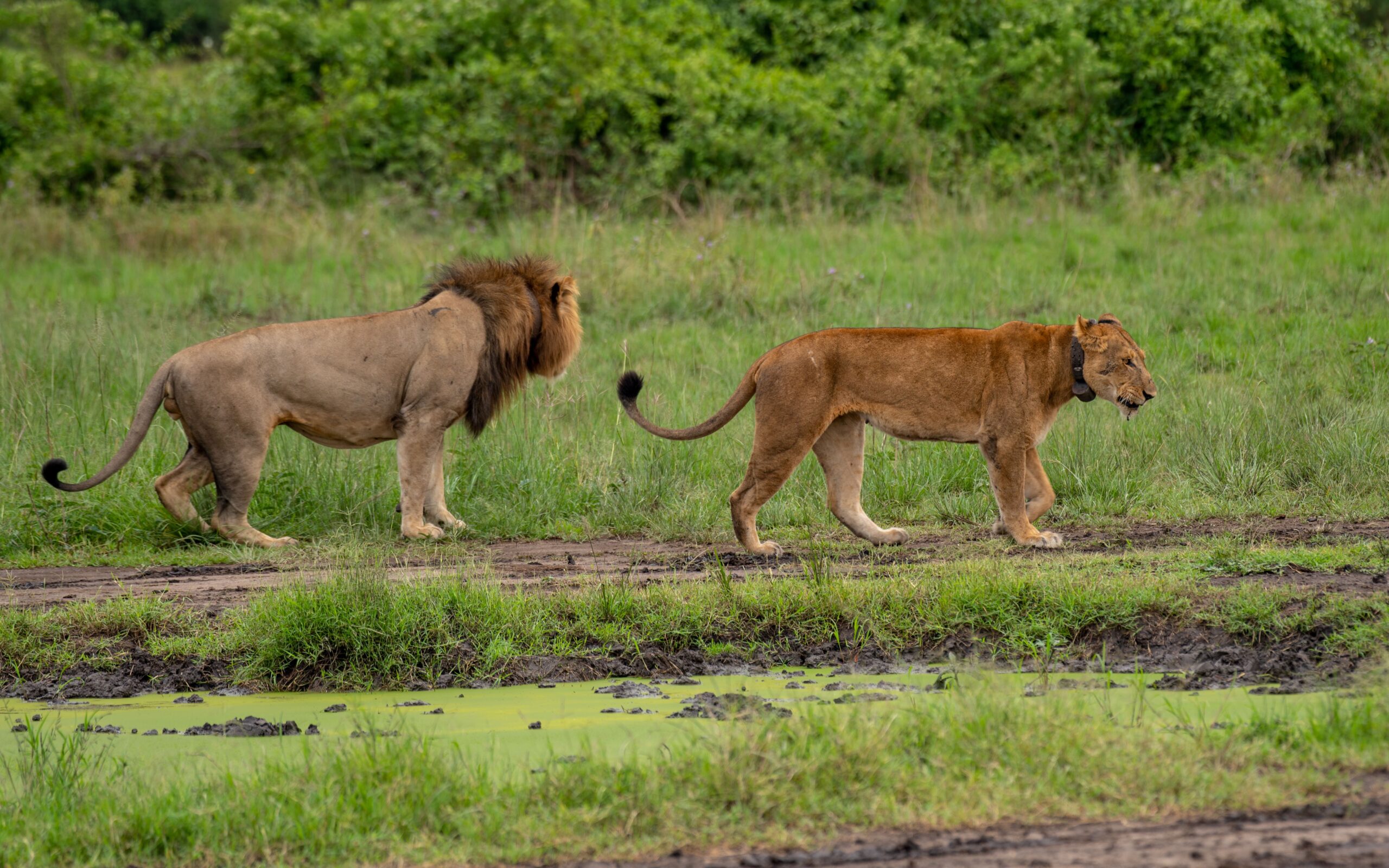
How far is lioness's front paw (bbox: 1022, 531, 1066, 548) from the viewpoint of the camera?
6887mm

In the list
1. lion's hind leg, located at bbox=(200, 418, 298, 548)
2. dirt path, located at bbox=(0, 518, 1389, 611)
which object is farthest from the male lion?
dirt path, located at bbox=(0, 518, 1389, 611)

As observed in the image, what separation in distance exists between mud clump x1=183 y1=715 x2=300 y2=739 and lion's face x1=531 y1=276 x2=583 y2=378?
395cm

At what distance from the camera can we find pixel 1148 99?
52.2 ft

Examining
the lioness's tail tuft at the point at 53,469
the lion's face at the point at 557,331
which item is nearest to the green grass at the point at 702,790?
the lioness's tail tuft at the point at 53,469

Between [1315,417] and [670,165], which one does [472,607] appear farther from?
[670,165]

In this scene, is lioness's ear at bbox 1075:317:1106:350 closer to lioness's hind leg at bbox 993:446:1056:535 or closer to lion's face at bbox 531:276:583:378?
lioness's hind leg at bbox 993:446:1056:535

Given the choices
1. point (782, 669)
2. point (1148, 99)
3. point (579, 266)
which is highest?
point (1148, 99)

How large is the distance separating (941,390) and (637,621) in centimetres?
206

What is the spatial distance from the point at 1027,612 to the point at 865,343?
5.85 feet

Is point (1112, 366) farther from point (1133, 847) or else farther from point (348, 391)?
point (348, 391)

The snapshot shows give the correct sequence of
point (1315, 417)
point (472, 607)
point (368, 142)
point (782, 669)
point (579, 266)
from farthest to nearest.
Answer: point (368, 142)
point (579, 266)
point (1315, 417)
point (472, 607)
point (782, 669)

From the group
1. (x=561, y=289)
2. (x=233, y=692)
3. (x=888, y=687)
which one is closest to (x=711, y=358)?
(x=561, y=289)

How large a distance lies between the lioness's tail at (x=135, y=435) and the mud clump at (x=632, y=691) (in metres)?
3.51

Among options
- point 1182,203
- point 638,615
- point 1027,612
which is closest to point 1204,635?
point 1027,612
